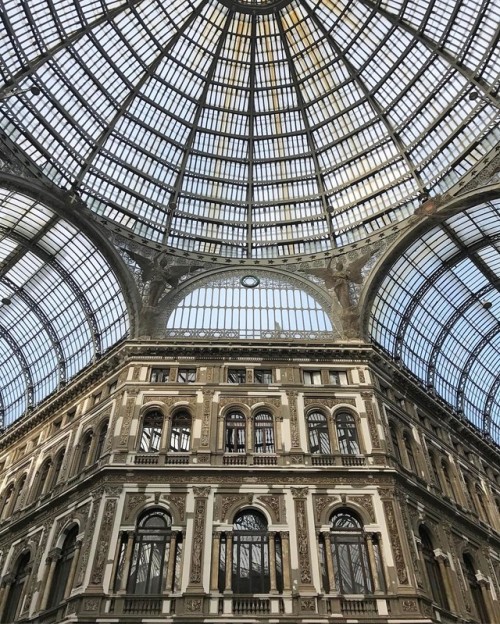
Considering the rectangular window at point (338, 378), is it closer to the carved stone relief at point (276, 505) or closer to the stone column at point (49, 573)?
the carved stone relief at point (276, 505)

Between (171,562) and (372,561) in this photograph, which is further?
(372,561)

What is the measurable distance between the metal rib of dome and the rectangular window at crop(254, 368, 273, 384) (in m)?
11.2

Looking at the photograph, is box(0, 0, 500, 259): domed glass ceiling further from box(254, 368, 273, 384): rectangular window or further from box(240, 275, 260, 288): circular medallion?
box(254, 368, 273, 384): rectangular window

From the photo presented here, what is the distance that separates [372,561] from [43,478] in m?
22.1

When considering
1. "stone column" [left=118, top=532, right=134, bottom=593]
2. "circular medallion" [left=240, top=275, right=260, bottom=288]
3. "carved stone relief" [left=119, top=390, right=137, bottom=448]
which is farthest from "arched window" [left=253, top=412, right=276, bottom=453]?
"circular medallion" [left=240, top=275, right=260, bottom=288]

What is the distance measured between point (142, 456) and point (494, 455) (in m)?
31.2

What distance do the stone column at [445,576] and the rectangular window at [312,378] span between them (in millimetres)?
11397

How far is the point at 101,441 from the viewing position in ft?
108

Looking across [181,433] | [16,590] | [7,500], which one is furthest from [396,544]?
[7,500]

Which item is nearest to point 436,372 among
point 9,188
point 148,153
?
point 148,153

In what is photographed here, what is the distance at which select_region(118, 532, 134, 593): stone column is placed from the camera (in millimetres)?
25078

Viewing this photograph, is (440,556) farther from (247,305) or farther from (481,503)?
(247,305)

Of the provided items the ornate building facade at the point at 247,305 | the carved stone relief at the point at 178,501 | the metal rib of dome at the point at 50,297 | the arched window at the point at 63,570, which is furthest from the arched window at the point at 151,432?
the metal rib of dome at the point at 50,297

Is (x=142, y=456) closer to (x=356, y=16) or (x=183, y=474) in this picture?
(x=183, y=474)
